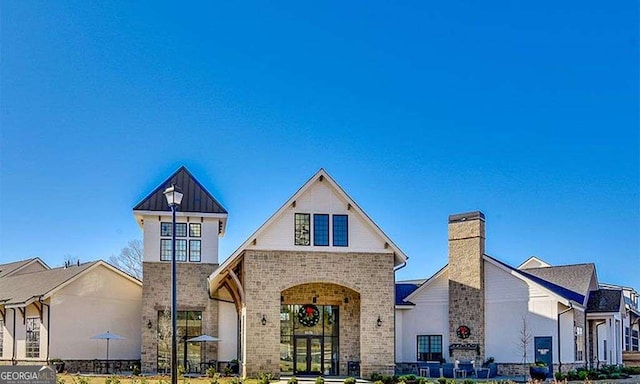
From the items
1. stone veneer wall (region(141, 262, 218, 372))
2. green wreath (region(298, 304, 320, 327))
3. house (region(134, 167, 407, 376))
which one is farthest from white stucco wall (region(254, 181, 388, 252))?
stone veneer wall (region(141, 262, 218, 372))

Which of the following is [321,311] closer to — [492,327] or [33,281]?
[492,327]

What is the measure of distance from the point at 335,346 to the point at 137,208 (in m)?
11.3

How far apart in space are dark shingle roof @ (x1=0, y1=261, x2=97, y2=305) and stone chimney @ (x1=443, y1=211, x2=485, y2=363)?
57.0 ft

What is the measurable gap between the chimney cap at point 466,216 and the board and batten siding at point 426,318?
2.56 meters

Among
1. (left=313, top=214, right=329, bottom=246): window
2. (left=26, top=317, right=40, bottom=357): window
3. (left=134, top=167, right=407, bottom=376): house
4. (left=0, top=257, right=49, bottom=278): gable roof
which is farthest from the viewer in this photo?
(left=0, top=257, right=49, bottom=278): gable roof

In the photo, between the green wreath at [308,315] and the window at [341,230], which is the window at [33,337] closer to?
the green wreath at [308,315]

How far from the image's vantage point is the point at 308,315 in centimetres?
3188

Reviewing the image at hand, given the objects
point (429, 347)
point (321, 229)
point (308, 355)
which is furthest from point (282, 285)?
point (429, 347)

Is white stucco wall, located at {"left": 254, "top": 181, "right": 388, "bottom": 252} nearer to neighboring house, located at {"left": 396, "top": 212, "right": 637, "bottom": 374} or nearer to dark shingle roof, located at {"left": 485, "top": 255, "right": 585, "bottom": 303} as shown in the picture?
neighboring house, located at {"left": 396, "top": 212, "right": 637, "bottom": 374}

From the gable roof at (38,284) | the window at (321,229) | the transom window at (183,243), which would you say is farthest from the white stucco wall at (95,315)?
the window at (321,229)

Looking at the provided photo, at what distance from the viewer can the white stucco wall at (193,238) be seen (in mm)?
35094

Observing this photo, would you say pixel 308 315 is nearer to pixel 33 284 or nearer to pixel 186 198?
pixel 186 198

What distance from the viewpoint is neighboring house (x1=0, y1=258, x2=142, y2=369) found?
3444 centimetres

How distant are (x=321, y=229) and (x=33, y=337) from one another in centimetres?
1571
